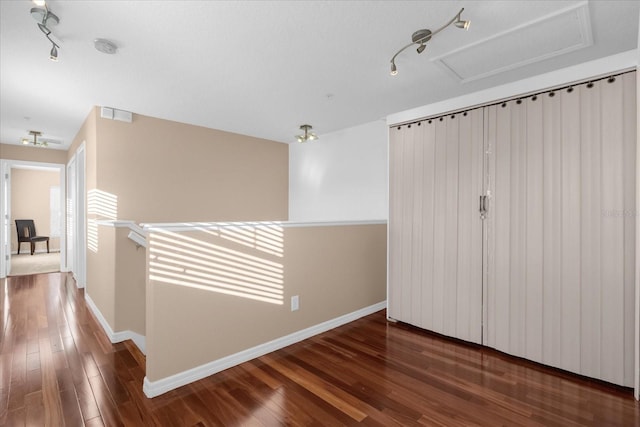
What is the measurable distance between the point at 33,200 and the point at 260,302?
9.14 m

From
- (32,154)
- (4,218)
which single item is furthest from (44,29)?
(4,218)

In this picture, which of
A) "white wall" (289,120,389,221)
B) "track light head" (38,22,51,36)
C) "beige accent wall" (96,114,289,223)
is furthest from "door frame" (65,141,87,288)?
"white wall" (289,120,389,221)

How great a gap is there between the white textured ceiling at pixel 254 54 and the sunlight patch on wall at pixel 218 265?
1.38 meters

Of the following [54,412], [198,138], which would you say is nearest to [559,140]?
[54,412]

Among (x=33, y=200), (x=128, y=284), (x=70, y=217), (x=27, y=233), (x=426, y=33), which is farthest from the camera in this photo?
(x=33, y=200)

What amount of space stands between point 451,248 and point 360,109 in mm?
1976

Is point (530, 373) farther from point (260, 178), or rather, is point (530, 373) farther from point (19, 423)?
point (260, 178)

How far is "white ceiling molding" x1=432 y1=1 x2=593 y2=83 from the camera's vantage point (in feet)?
6.39

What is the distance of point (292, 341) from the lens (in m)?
2.66

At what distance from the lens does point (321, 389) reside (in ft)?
6.45

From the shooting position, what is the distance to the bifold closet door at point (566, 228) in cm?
192

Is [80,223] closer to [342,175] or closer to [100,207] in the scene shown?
[100,207]

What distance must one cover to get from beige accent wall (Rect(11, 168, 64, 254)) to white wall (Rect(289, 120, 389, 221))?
24.5 ft

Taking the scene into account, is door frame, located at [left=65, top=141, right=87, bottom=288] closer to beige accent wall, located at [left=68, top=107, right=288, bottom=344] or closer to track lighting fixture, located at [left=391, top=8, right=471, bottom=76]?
beige accent wall, located at [left=68, top=107, right=288, bottom=344]
